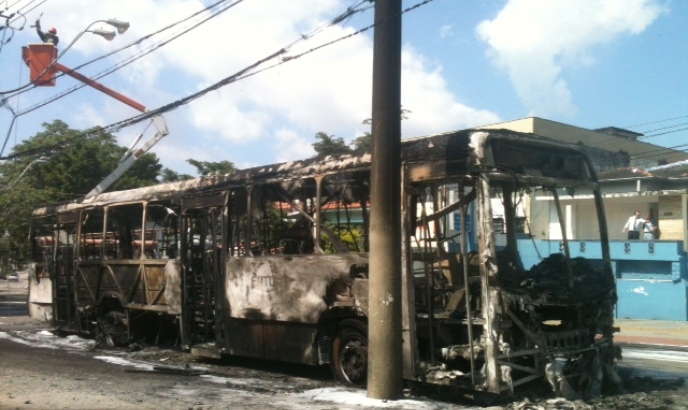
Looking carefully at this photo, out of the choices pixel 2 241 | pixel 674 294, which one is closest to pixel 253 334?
pixel 674 294

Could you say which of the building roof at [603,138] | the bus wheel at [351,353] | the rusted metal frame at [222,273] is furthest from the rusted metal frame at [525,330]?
the building roof at [603,138]

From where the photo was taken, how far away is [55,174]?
106ft

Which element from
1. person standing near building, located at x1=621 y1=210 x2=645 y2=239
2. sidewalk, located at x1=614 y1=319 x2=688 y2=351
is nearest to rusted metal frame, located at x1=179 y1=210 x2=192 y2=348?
sidewalk, located at x1=614 y1=319 x2=688 y2=351

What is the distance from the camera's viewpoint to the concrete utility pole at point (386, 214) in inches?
312

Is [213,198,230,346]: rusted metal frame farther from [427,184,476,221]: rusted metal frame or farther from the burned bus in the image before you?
[427,184,476,221]: rusted metal frame

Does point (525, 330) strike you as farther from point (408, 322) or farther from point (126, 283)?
point (126, 283)

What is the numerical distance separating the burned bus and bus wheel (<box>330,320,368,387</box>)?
0.02 m

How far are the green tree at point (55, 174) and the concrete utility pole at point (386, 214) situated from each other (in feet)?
62.3

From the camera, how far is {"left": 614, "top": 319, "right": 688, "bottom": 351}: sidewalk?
1509 centimetres

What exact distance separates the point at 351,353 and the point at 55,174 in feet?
87.7

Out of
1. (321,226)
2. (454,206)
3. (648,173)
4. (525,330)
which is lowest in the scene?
(525,330)

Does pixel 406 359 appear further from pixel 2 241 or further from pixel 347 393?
pixel 2 241

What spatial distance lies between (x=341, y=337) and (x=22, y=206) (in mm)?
22269

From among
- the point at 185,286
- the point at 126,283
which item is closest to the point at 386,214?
the point at 185,286
